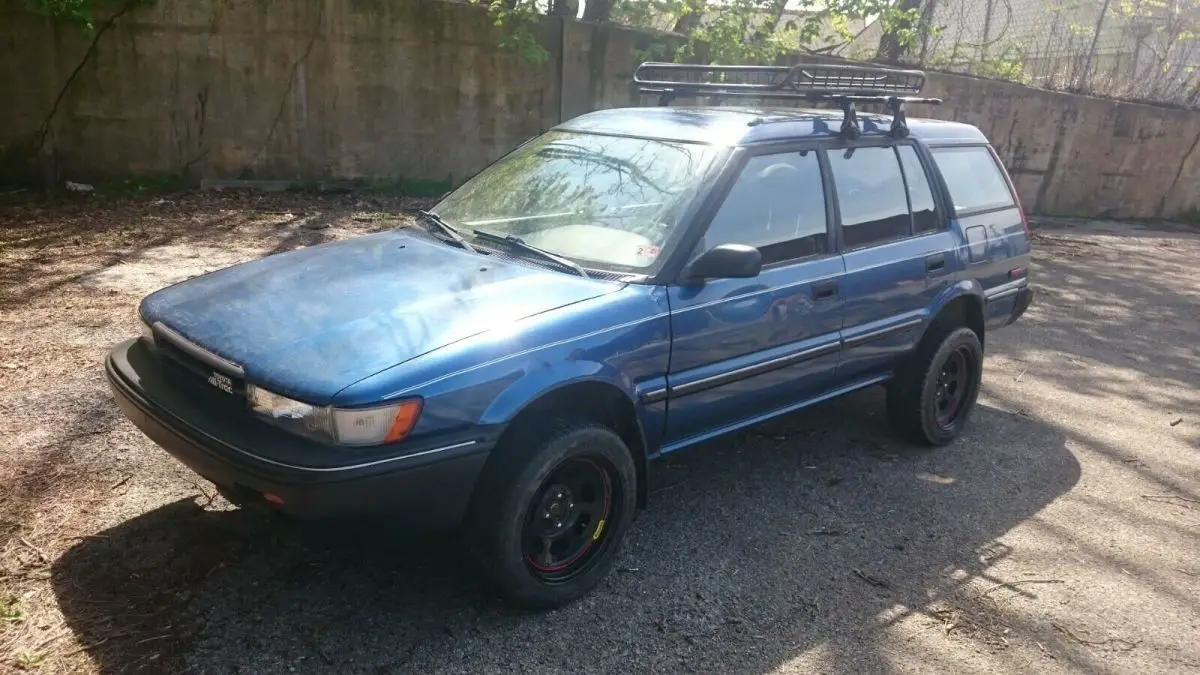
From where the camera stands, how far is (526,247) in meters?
3.70

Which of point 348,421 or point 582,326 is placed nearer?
point 348,421

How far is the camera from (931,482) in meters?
4.55

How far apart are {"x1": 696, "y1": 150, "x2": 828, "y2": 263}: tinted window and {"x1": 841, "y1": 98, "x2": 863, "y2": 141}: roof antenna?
282 mm

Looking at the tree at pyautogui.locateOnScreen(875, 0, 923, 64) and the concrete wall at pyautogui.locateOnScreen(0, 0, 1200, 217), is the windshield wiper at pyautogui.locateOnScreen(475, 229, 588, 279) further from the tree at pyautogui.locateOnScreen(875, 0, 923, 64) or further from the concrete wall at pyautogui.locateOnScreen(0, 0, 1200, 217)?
the tree at pyautogui.locateOnScreen(875, 0, 923, 64)

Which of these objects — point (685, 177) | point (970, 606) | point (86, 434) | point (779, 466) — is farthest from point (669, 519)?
point (86, 434)

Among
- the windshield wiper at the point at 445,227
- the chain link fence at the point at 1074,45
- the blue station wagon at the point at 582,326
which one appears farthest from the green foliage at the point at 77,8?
the chain link fence at the point at 1074,45

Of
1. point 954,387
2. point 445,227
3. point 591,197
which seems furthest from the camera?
point 954,387

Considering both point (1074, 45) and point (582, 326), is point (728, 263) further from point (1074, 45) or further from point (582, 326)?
point (1074, 45)

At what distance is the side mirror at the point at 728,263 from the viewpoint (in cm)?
342

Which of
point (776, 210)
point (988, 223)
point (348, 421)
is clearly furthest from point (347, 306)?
point (988, 223)

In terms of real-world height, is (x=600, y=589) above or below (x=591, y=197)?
below

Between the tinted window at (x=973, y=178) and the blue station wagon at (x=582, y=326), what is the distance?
0.03 m

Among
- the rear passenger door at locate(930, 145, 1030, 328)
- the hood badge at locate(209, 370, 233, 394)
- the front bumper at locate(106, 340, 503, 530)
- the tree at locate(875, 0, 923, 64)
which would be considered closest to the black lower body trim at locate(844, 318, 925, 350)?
the rear passenger door at locate(930, 145, 1030, 328)

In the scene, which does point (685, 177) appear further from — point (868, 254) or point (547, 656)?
point (547, 656)
